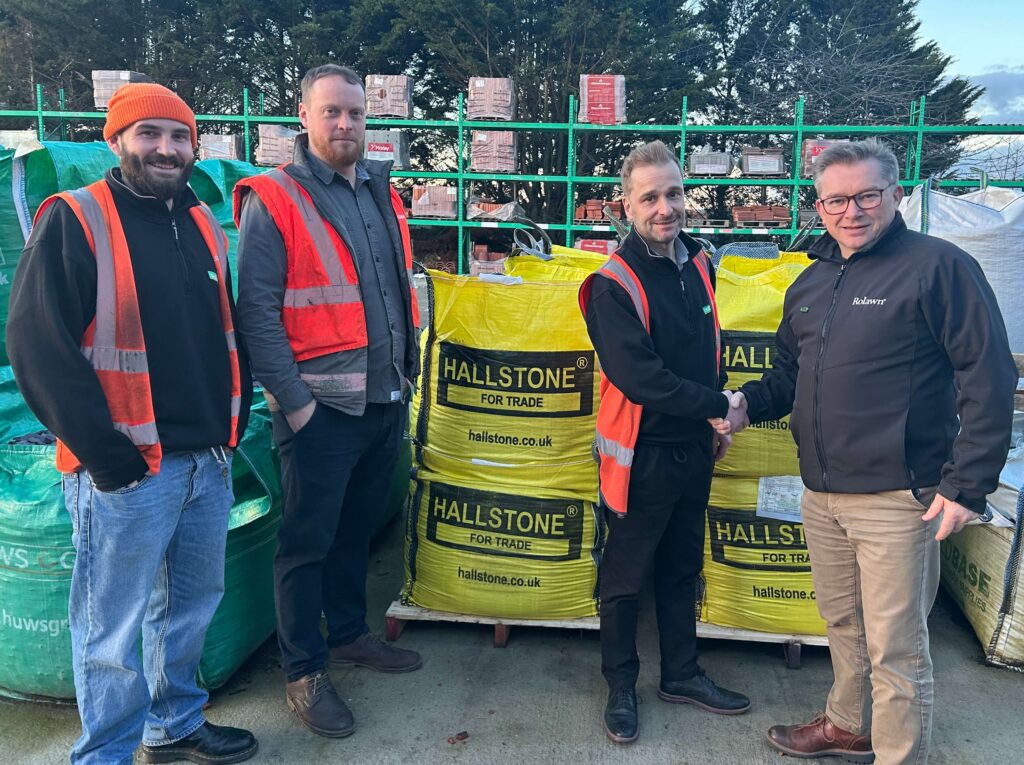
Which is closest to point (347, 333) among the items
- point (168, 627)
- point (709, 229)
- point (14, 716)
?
point (168, 627)

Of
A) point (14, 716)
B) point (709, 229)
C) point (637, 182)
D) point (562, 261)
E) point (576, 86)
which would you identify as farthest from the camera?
point (576, 86)

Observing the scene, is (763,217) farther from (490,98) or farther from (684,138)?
(490,98)

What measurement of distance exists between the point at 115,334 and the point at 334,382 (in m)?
0.65

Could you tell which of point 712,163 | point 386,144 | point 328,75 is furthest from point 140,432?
point 712,163

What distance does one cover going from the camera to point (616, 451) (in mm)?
2404

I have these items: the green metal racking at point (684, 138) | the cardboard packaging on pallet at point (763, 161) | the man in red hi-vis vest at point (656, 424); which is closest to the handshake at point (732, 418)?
the man in red hi-vis vest at point (656, 424)

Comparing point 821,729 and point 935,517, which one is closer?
point 935,517

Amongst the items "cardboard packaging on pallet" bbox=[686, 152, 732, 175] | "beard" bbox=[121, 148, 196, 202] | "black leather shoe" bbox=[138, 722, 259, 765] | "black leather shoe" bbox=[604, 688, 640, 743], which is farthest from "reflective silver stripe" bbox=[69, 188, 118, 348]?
"cardboard packaging on pallet" bbox=[686, 152, 732, 175]

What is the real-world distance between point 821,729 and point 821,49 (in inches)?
674

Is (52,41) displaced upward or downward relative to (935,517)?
upward

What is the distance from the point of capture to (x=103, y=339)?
6.20 ft

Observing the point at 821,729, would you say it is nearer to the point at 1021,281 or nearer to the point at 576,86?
the point at 1021,281

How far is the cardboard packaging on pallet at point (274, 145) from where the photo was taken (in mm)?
11828

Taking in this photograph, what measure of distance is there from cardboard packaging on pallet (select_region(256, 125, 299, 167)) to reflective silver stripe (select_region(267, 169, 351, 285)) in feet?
33.7
